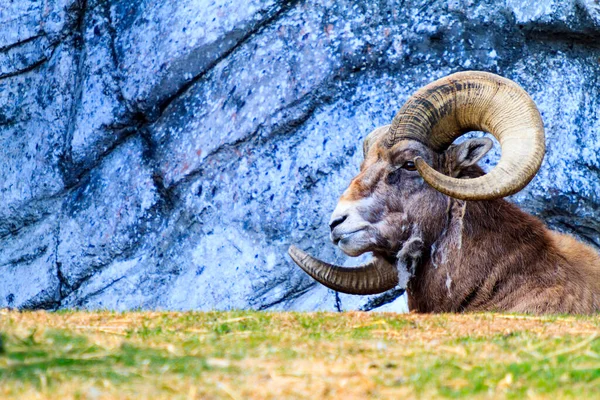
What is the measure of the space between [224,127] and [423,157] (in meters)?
4.06

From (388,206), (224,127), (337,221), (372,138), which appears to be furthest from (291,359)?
(224,127)

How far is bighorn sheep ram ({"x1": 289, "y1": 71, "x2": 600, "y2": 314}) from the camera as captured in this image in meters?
8.37

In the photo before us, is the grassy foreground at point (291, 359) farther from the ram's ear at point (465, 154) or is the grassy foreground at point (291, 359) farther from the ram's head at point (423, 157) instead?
the ram's ear at point (465, 154)

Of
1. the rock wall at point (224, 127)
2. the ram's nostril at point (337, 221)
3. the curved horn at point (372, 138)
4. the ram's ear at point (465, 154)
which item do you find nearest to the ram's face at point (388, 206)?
the ram's nostril at point (337, 221)

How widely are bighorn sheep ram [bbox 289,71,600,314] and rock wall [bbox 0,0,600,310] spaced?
2.47 metres

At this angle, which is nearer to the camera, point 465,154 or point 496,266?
point 496,266

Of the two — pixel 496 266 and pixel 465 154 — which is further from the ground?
pixel 465 154

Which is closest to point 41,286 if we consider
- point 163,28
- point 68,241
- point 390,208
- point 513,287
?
point 68,241

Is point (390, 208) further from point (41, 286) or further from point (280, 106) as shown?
point (41, 286)

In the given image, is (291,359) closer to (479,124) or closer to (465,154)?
(465,154)

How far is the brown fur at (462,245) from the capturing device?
8.51 meters

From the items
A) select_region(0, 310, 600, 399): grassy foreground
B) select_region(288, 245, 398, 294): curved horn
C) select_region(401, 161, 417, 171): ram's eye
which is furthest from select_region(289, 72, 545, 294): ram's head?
select_region(0, 310, 600, 399): grassy foreground

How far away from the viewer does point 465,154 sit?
890 centimetres

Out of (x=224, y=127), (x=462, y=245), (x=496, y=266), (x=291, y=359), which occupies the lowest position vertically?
(x=291, y=359)
